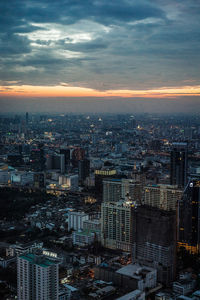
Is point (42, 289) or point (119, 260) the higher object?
point (42, 289)

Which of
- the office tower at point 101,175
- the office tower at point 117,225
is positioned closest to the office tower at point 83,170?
the office tower at point 101,175

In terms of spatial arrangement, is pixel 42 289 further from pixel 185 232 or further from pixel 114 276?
pixel 185 232

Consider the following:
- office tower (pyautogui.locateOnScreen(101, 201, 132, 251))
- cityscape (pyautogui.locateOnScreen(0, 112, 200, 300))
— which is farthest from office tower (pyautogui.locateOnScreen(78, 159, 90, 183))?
office tower (pyautogui.locateOnScreen(101, 201, 132, 251))

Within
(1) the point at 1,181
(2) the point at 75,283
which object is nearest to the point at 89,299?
(2) the point at 75,283

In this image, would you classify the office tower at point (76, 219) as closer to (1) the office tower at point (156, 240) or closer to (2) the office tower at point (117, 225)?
(2) the office tower at point (117, 225)

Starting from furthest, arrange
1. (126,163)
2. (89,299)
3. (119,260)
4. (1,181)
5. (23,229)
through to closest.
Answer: (126,163) → (1,181) → (23,229) → (119,260) → (89,299)

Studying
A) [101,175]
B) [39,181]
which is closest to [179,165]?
[101,175]
